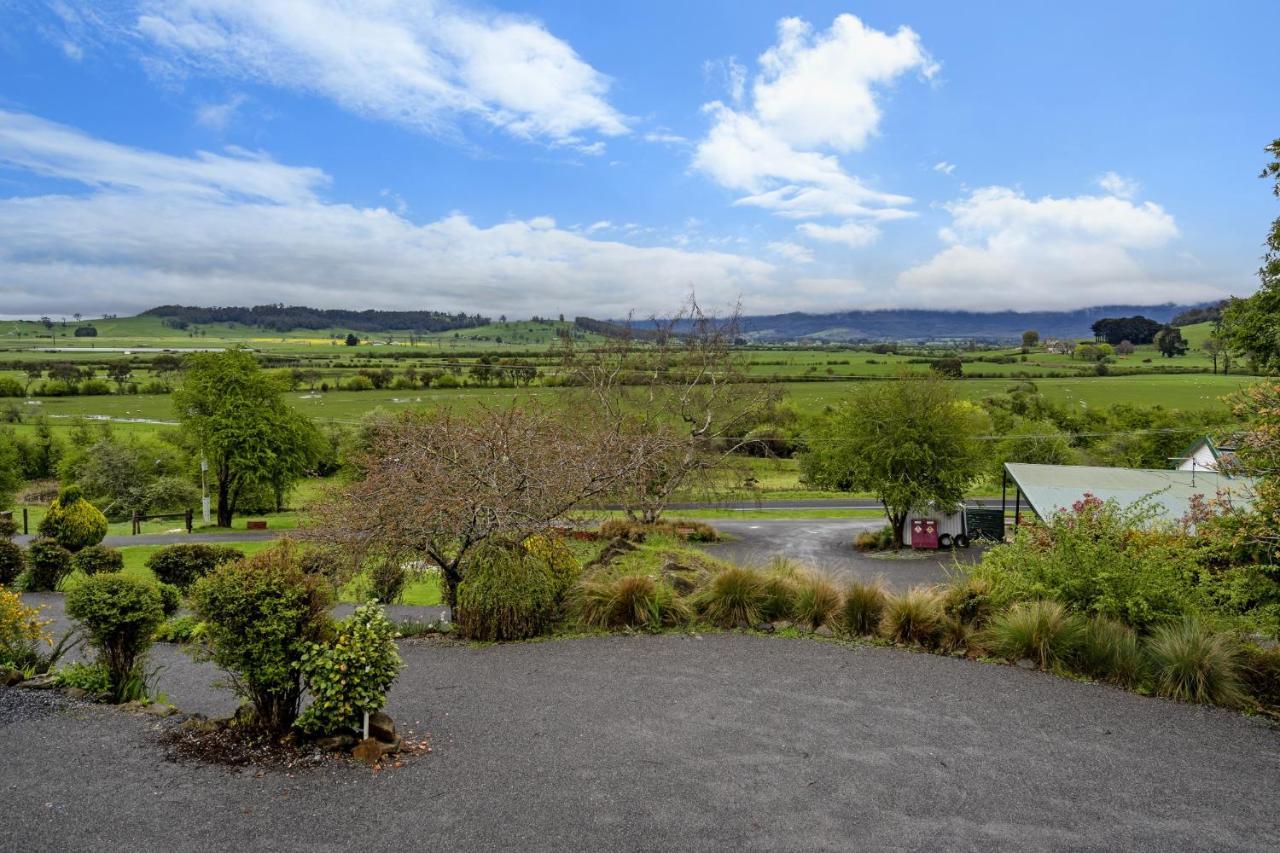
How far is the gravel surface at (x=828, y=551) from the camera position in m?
25.1

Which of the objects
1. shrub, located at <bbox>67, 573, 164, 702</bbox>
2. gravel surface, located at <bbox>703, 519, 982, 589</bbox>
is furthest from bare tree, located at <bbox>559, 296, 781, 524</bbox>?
shrub, located at <bbox>67, 573, 164, 702</bbox>

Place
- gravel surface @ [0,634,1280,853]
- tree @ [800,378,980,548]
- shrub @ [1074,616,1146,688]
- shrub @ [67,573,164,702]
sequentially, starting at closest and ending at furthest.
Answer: gravel surface @ [0,634,1280,853], shrub @ [67,573,164,702], shrub @ [1074,616,1146,688], tree @ [800,378,980,548]

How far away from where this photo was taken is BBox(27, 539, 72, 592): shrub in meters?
20.0

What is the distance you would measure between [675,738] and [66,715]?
6.80 m

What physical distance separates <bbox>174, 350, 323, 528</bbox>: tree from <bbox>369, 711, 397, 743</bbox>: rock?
3709 cm

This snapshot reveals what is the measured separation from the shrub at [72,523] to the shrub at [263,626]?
2408 centimetres

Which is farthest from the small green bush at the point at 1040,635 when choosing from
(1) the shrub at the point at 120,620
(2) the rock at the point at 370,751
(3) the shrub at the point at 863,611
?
(1) the shrub at the point at 120,620

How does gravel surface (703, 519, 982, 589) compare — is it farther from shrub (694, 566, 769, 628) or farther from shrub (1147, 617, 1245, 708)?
shrub (1147, 617, 1245, 708)

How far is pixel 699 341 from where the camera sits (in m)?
37.0

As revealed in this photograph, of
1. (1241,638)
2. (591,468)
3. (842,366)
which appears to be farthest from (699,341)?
(842,366)

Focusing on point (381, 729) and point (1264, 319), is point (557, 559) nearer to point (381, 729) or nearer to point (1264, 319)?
point (381, 729)

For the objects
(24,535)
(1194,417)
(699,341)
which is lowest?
(24,535)

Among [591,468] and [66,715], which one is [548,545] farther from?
[66,715]

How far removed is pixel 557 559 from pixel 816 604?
4.72 m
